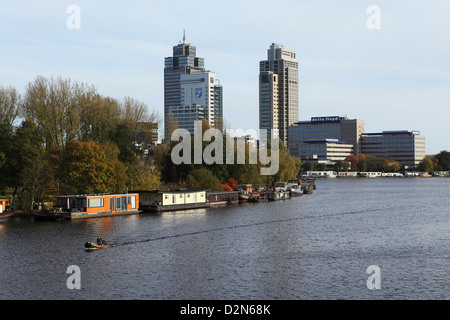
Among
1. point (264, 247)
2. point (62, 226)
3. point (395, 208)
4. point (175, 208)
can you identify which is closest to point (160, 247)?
point (264, 247)

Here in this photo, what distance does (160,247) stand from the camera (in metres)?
61.1

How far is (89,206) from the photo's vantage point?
85.8 metres

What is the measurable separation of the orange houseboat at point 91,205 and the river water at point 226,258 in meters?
2.26

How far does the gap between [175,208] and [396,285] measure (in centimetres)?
6177

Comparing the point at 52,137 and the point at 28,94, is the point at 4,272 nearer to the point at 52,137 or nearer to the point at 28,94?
the point at 52,137

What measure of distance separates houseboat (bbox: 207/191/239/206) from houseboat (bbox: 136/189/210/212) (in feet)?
20.6

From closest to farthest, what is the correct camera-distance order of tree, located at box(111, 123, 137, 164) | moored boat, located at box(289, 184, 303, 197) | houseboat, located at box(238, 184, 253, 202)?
1. tree, located at box(111, 123, 137, 164)
2. houseboat, located at box(238, 184, 253, 202)
3. moored boat, located at box(289, 184, 303, 197)

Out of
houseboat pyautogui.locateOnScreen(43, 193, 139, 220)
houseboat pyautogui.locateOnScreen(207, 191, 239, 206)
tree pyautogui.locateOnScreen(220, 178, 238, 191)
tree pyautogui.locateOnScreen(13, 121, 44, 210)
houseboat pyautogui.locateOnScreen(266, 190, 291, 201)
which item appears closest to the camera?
houseboat pyautogui.locateOnScreen(43, 193, 139, 220)

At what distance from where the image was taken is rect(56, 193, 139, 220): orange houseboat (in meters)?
84.2

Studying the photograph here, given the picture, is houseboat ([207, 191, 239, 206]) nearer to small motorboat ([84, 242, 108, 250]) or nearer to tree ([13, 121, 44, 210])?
tree ([13, 121, 44, 210])

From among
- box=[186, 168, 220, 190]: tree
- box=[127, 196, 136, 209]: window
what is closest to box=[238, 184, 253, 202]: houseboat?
box=[186, 168, 220, 190]: tree

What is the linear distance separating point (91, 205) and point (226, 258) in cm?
3704

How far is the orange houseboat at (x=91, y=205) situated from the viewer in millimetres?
84250

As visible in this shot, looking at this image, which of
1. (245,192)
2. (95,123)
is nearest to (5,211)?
(95,123)
